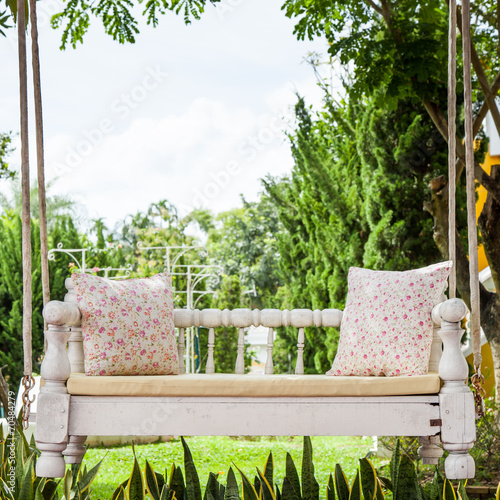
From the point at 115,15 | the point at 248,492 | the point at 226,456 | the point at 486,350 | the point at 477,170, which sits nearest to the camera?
the point at 248,492

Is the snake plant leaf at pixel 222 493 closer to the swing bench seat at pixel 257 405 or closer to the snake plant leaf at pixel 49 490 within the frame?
the swing bench seat at pixel 257 405

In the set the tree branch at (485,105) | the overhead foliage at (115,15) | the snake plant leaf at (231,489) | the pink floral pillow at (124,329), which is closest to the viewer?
the snake plant leaf at (231,489)

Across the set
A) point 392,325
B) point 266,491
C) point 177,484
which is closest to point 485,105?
point 392,325

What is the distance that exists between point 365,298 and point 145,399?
40.5 inches

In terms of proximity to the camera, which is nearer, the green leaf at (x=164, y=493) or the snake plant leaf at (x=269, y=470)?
the green leaf at (x=164, y=493)

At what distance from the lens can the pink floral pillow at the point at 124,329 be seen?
2342 millimetres

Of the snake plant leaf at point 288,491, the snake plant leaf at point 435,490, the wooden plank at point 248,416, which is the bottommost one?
the snake plant leaf at point 435,490

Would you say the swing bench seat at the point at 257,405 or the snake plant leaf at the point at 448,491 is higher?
the swing bench seat at the point at 257,405

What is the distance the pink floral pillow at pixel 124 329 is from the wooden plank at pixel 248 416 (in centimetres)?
25

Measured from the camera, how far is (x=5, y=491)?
2.12m

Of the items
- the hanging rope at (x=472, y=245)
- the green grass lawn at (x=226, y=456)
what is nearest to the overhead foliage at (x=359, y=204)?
the green grass lawn at (x=226, y=456)

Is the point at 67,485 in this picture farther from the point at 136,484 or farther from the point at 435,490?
the point at 435,490

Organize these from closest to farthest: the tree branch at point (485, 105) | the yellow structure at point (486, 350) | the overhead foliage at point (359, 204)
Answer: the tree branch at point (485, 105) → the overhead foliage at point (359, 204) → the yellow structure at point (486, 350)

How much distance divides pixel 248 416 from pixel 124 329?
2.05 feet
